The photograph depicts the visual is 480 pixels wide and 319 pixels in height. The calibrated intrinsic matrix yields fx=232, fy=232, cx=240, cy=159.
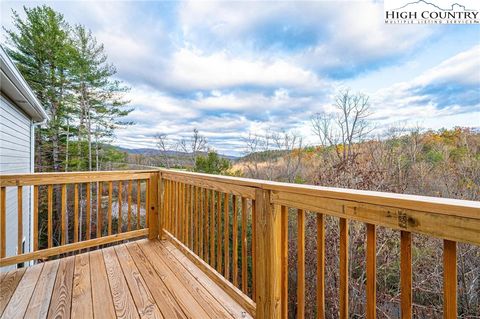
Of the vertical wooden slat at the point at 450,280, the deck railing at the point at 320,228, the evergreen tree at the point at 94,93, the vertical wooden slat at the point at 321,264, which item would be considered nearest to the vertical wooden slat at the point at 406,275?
the deck railing at the point at 320,228

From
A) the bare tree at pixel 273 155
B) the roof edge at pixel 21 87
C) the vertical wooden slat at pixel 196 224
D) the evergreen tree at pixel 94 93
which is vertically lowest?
the vertical wooden slat at pixel 196 224

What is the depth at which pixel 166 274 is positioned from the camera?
229cm

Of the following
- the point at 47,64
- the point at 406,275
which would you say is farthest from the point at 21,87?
the point at 47,64

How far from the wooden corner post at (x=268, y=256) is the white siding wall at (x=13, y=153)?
475cm

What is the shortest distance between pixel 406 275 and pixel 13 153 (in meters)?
6.41

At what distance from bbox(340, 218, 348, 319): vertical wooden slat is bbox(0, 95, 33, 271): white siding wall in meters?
5.26

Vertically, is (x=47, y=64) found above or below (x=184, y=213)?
above

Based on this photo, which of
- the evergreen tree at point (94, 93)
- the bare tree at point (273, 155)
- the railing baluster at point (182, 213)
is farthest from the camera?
the bare tree at point (273, 155)

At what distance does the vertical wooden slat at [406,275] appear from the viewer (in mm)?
872

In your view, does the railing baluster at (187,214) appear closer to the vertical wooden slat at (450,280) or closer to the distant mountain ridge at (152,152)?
the vertical wooden slat at (450,280)

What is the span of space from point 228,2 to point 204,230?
373 cm

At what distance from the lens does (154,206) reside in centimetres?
333

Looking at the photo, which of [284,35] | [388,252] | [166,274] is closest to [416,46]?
[284,35]

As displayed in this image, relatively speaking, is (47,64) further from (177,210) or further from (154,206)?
(177,210)
